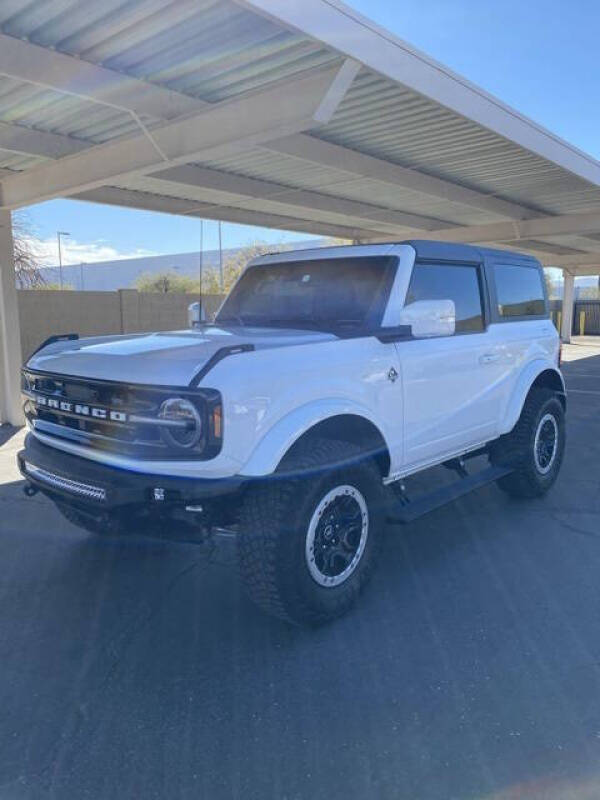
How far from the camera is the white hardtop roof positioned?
489cm

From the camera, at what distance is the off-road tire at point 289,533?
3.16m

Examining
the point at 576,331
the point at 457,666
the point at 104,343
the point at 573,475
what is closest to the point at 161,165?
the point at 104,343

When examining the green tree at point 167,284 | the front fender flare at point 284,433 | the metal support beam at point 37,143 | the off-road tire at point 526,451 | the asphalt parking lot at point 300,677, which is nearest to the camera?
the asphalt parking lot at point 300,677

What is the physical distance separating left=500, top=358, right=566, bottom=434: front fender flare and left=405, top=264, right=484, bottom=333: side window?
674 mm

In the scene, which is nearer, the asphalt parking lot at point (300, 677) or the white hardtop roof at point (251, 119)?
the asphalt parking lot at point (300, 677)

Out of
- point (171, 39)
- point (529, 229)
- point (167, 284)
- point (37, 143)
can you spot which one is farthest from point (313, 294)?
point (167, 284)

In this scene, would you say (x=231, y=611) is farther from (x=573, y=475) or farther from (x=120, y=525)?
(x=573, y=475)

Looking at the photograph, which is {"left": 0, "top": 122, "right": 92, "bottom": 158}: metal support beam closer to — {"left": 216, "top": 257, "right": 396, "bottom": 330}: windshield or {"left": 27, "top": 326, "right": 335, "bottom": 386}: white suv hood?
{"left": 216, "top": 257, "right": 396, "bottom": 330}: windshield

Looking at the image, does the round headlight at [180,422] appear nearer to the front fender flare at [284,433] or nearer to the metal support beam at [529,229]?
the front fender flare at [284,433]

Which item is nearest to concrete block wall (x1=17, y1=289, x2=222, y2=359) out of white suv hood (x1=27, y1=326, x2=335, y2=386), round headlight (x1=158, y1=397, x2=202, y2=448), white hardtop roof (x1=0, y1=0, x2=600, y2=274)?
white hardtop roof (x1=0, y1=0, x2=600, y2=274)

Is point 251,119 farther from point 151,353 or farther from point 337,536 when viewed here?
point 337,536

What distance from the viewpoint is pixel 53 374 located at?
3.66 meters

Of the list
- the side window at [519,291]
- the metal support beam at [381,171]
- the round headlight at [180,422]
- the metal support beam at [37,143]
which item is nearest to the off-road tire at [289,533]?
the round headlight at [180,422]

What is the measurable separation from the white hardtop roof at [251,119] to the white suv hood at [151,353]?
2211 mm
